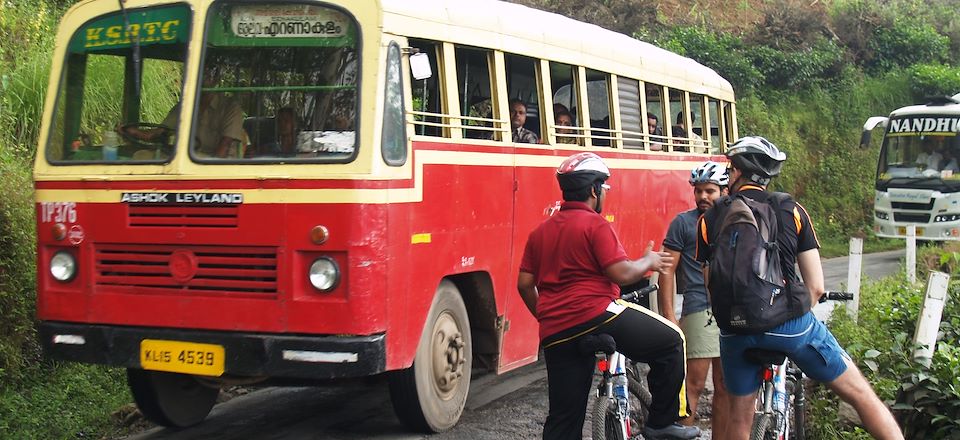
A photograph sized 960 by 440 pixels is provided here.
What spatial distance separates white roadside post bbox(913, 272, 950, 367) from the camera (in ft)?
20.9

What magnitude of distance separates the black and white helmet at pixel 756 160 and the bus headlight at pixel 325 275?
2.27 meters

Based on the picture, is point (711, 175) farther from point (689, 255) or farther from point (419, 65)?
point (419, 65)

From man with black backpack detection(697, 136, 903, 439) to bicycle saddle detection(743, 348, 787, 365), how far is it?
31mm

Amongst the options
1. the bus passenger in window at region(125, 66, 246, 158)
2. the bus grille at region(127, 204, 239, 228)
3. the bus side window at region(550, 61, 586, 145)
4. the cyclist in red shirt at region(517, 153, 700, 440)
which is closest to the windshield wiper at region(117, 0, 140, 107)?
the bus passenger in window at region(125, 66, 246, 158)

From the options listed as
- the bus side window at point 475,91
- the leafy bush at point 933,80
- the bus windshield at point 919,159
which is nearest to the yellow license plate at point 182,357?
the bus side window at point 475,91

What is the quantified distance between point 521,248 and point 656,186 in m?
3.04

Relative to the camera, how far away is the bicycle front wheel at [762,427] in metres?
5.18

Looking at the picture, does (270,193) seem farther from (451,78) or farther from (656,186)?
(656,186)

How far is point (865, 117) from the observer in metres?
27.6

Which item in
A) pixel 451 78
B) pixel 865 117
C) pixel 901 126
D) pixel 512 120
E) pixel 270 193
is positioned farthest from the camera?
pixel 865 117

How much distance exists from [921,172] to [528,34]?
45.3ft

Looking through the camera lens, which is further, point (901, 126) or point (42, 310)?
point (901, 126)

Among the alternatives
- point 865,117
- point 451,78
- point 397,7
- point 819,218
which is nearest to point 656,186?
point 451,78

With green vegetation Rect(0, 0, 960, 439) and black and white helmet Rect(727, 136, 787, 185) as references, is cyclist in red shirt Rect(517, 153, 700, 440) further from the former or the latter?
green vegetation Rect(0, 0, 960, 439)
